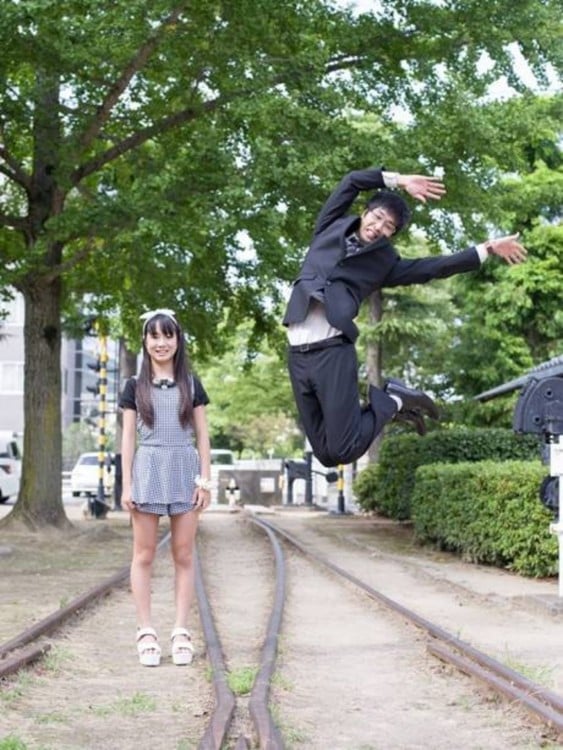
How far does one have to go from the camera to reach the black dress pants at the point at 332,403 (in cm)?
512

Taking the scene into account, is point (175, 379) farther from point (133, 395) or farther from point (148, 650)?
point (148, 650)

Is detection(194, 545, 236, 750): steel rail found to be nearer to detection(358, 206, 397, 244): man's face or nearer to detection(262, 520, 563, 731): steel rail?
detection(262, 520, 563, 731): steel rail

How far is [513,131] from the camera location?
18391 millimetres

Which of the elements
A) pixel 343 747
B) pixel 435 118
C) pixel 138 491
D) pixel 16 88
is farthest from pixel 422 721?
pixel 16 88

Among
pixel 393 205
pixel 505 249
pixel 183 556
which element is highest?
pixel 393 205

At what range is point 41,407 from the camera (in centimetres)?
2022

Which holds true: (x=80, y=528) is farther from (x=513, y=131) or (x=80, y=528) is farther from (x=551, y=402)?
(x=551, y=402)

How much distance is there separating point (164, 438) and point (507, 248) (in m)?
2.29

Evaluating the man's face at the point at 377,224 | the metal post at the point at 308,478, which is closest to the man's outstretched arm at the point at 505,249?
the man's face at the point at 377,224

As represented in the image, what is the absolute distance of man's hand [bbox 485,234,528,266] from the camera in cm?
562

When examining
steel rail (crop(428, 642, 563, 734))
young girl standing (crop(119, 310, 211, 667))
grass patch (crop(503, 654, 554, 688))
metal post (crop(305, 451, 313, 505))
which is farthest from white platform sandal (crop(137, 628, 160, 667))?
metal post (crop(305, 451, 313, 505))

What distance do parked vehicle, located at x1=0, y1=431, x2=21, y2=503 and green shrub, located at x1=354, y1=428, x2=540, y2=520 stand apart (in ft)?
43.6

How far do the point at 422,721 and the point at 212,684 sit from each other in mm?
1270

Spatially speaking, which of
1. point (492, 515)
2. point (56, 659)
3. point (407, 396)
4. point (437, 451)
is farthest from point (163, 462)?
point (437, 451)
